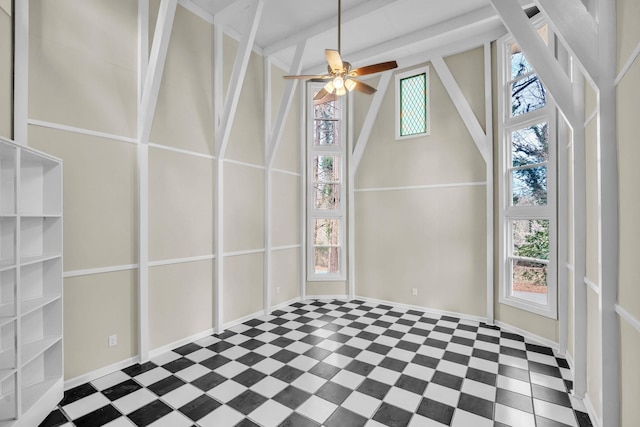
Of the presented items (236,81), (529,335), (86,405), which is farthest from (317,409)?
(236,81)

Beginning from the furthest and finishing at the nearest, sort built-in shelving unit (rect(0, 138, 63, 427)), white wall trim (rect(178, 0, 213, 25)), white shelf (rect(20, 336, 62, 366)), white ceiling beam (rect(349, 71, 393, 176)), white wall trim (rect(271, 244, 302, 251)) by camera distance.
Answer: white ceiling beam (rect(349, 71, 393, 176)) < white wall trim (rect(271, 244, 302, 251)) < white wall trim (rect(178, 0, 213, 25)) < white shelf (rect(20, 336, 62, 366)) < built-in shelving unit (rect(0, 138, 63, 427))

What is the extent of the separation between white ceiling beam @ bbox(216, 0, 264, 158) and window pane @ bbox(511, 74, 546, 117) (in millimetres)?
3548

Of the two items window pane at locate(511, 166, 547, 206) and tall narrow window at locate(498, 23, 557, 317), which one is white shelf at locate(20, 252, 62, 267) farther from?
window pane at locate(511, 166, 547, 206)

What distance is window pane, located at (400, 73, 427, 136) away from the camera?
502 cm

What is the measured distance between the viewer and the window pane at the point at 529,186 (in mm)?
3783

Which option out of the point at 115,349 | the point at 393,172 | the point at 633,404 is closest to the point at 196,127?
the point at 115,349

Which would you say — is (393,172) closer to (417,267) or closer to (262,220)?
(417,267)

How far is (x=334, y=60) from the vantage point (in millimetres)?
2895

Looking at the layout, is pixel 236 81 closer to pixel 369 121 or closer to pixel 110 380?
pixel 369 121

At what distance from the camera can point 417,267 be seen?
5.01m

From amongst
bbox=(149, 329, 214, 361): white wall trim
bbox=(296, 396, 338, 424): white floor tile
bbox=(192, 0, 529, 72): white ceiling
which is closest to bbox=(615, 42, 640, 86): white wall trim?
bbox=(192, 0, 529, 72): white ceiling

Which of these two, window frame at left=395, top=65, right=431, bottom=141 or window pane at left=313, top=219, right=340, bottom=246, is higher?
window frame at left=395, top=65, right=431, bottom=141

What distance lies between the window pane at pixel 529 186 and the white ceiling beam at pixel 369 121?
7.93 feet

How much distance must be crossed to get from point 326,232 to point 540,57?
4048mm
